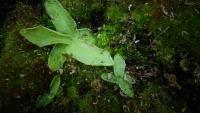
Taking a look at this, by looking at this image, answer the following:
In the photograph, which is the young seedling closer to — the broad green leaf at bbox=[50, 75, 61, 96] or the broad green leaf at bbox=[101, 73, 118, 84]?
the broad green leaf at bbox=[101, 73, 118, 84]

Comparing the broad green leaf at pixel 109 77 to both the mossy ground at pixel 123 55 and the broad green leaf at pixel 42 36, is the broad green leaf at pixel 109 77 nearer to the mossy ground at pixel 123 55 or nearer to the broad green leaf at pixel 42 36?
the mossy ground at pixel 123 55

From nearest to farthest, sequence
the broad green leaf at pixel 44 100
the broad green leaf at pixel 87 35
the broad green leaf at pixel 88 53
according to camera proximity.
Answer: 1. the broad green leaf at pixel 44 100
2. the broad green leaf at pixel 88 53
3. the broad green leaf at pixel 87 35

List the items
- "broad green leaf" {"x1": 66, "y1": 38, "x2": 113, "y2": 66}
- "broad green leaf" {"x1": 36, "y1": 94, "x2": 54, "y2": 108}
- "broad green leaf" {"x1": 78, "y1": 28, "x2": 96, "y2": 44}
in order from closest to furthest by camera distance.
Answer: "broad green leaf" {"x1": 36, "y1": 94, "x2": 54, "y2": 108} → "broad green leaf" {"x1": 66, "y1": 38, "x2": 113, "y2": 66} → "broad green leaf" {"x1": 78, "y1": 28, "x2": 96, "y2": 44}

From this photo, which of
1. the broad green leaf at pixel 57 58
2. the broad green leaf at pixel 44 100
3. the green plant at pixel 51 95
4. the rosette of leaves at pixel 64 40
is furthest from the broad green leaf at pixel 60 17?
the broad green leaf at pixel 44 100

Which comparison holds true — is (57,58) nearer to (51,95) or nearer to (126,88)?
(51,95)

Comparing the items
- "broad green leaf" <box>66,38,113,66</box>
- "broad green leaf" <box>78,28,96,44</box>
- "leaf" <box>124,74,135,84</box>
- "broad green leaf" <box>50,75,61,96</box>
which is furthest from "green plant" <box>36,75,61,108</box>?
"leaf" <box>124,74,135,84</box>

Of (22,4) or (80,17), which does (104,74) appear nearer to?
(80,17)
